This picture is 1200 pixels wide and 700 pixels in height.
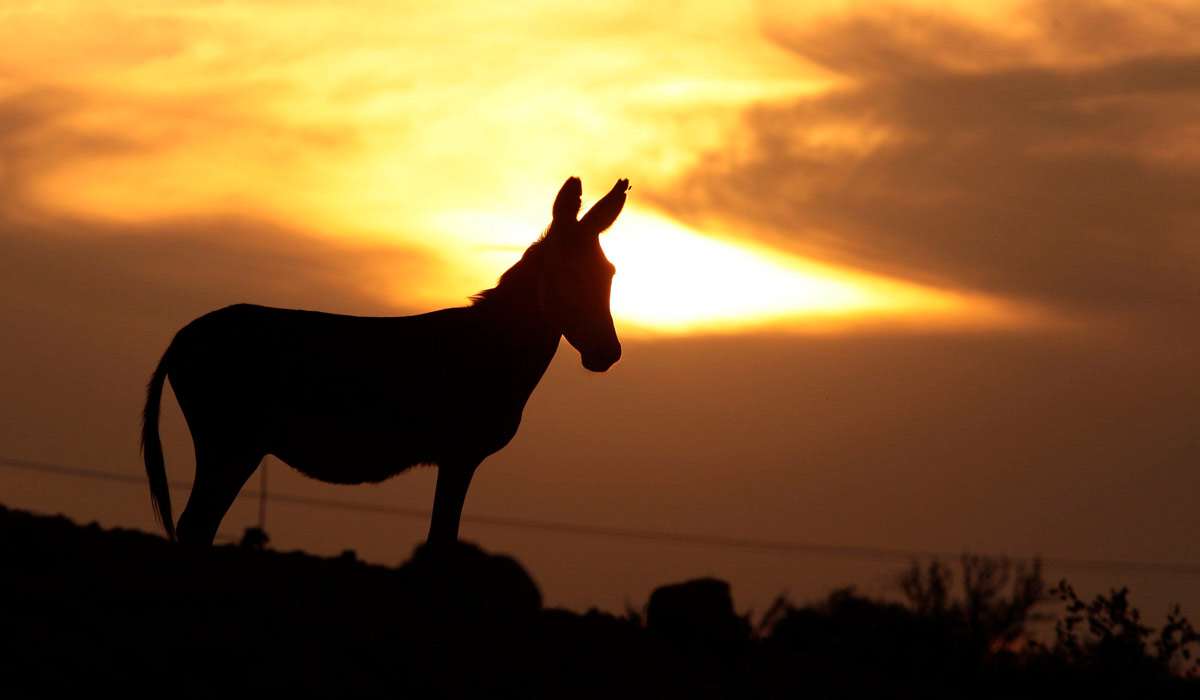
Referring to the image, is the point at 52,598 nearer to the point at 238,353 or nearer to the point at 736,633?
the point at 238,353

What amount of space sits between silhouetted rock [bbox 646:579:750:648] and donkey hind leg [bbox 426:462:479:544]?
1.64 metres

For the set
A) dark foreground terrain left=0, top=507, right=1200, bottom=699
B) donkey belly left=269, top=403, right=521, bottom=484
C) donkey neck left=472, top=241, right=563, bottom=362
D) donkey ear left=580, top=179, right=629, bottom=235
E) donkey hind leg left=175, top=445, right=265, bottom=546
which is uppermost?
donkey ear left=580, top=179, right=629, bottom=235

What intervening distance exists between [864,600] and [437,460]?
5692 mm

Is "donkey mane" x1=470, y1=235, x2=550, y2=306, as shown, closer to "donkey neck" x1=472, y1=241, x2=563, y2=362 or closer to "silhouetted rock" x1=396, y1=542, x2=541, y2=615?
"donkey neck" x1=472, y1=241, x2=563, y2=362

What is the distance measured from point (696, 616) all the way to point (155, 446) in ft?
14.9

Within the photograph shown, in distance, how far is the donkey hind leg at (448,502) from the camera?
1055 centimetres

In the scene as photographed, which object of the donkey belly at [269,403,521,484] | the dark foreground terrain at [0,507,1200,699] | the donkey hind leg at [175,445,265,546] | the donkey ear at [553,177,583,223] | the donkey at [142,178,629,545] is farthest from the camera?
the donkey ear at [553,177,583,223]

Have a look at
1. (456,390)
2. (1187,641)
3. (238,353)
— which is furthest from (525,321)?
(1187,641)

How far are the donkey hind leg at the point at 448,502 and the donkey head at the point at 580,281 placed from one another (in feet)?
5.54

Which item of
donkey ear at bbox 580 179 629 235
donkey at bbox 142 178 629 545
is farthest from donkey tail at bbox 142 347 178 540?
donkey ear at bbox 580 179 629 235

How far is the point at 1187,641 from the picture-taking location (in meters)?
14.4

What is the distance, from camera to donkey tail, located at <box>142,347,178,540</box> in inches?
427

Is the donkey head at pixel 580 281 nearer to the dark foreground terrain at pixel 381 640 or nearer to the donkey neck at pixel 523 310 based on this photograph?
the donkey neck at pixel 523 310

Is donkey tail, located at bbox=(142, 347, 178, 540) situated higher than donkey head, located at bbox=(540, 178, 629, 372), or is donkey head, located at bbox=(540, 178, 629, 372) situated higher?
donkey head, located at bbox=(540, 178, 629, 372)
